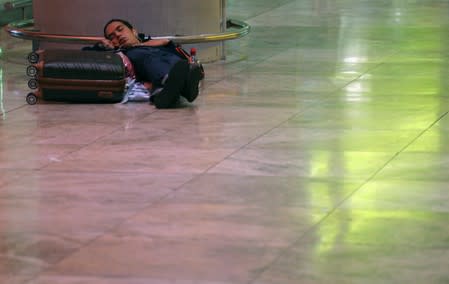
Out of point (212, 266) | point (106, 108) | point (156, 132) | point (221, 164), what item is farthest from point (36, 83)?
point (212, 266)

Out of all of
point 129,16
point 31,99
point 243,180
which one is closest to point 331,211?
point 243,180

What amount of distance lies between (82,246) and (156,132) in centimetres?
264

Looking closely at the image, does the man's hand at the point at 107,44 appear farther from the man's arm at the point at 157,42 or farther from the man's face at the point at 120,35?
the man's arm at the point at 157,42

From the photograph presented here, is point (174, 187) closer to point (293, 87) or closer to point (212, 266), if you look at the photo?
point (212, 266)

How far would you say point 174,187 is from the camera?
20.6 feet

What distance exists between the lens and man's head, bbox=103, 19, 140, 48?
9.36 meters

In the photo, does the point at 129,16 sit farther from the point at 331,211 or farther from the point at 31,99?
the point at 331,211

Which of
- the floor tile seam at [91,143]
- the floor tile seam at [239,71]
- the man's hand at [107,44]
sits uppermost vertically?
the man's hand at [107,44]

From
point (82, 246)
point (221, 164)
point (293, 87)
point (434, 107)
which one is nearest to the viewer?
point (82, 246)

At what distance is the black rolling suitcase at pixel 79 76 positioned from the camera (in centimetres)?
862

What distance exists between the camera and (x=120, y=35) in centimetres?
938

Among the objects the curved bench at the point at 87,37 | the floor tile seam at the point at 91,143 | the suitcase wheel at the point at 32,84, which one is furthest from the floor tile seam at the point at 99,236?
the curved bench at the point at 87,37

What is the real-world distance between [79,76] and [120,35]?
87cm

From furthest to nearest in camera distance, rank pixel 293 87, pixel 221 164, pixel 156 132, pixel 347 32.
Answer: pixel 347 32 → pixel 293 87 → pixel 156 132 → pixel 221 164
